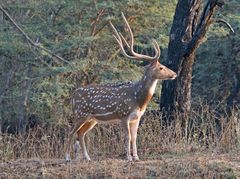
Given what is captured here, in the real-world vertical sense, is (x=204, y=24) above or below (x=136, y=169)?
above

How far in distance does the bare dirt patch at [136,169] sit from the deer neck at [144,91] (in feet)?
3.11

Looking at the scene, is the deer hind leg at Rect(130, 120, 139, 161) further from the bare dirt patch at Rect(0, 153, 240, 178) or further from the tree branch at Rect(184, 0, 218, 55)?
the tree branch at Rect(184, 0, 218, 55)

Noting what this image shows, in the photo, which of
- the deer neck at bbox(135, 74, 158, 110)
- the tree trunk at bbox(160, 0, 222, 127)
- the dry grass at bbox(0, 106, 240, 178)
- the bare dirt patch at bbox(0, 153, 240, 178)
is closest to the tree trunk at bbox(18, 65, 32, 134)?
A: the dry grass at bbox(0, 106, 240, 178)

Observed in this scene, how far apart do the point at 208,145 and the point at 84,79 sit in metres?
7.49

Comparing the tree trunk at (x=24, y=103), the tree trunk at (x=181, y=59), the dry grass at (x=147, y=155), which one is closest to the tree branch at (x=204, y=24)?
the tree trunk at (x=181, y=59)

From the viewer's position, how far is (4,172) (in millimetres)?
10344

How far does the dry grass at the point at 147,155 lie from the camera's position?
395 inches

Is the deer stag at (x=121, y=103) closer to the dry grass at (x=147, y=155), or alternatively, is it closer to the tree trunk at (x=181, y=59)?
the dry grass at (x=147, y=155)

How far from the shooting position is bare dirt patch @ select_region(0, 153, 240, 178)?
32.6 feet

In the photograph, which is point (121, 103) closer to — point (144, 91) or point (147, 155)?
point (144, 91)

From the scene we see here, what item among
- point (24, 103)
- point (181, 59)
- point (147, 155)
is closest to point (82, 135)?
point (147, 155)

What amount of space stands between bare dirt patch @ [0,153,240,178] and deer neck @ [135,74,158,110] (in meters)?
0.95

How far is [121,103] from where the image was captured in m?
11.1

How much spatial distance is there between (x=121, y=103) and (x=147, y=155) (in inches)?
41.8
